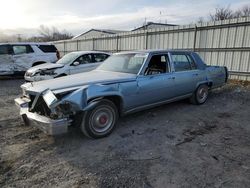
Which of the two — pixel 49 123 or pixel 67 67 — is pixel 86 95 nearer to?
pixel 49 123

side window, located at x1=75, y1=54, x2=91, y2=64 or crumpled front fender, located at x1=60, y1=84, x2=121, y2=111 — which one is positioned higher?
side window, located at x1=75, y1=54, x2=91, y2=64

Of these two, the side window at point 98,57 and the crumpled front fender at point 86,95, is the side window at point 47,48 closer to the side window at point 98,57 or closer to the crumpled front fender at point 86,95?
the side window at point 98,57

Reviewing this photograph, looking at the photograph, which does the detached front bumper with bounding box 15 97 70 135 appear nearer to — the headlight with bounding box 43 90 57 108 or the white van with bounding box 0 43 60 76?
the headlight with bounding box 43 90 57 108

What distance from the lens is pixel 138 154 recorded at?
11.0ft

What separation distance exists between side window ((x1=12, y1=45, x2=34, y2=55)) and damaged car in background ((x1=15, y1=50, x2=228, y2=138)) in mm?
7914

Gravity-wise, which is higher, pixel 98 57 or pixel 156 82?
pixel 98 57

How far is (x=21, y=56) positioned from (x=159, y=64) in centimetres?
880

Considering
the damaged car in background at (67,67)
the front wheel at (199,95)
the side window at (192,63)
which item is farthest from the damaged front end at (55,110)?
the damaged car in background at (67,67)

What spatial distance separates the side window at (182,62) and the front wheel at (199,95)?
70 centimetres

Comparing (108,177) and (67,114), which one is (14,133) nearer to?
(67,114)

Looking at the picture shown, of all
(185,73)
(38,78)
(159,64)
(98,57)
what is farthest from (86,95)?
(98,57)

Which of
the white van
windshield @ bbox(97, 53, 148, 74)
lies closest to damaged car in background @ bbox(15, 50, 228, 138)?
windshield @ bbox(97, 53, 148, 74)

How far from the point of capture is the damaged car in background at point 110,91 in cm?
344

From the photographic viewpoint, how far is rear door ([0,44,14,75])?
35.6 feet
